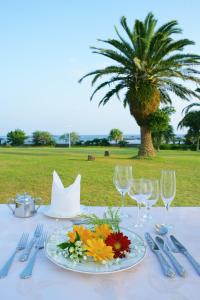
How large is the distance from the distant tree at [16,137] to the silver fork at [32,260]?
27.4 m

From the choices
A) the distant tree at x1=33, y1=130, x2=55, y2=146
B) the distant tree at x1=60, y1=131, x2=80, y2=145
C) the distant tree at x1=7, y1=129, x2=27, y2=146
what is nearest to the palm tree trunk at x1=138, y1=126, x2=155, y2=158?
the distant tree at x1=33, y1=130, x2=55, y2=146

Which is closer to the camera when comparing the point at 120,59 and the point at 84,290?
the point at 84,290

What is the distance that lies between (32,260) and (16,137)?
27712 millimetres

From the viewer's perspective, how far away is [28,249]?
107 centimetres

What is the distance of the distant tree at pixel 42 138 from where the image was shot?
1089 inches

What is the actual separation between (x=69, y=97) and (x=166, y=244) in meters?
20.8

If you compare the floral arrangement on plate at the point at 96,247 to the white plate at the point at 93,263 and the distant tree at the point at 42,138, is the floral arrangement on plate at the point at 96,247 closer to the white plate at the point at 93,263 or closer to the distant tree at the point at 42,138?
the white plate at the point at 93,263

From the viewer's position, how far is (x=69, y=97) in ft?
69.6

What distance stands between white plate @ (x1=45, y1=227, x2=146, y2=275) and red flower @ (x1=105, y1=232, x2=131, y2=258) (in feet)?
0.09

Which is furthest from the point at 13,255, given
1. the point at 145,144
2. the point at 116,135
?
the point at 116,135

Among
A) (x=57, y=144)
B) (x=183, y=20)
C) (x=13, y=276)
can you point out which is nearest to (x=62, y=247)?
(x=13, y=276)

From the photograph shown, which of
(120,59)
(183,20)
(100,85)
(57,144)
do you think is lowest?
(57,144)

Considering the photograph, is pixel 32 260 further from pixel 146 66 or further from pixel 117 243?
pixel 146 66

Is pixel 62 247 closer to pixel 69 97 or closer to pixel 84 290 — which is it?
pixel 84 290
